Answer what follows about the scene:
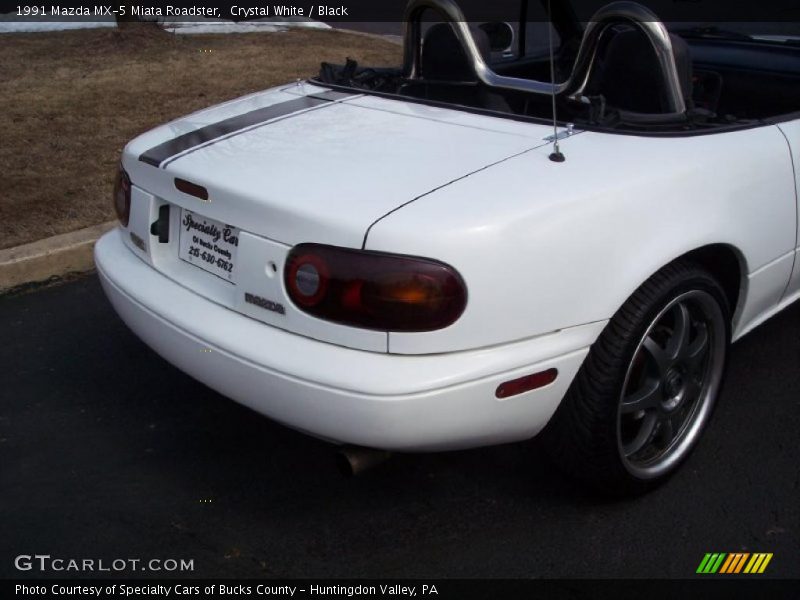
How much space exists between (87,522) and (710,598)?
73.0 inches

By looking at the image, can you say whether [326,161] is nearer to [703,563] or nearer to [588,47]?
[588,47]

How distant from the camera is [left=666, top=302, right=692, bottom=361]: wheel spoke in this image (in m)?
2.99

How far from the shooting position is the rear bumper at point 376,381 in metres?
2.39

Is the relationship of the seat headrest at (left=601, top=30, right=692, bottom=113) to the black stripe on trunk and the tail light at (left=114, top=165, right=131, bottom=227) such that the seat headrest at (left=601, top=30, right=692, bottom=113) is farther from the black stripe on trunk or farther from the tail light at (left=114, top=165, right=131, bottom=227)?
the tail light at (left=114, top=165, right=131, bottom=227)

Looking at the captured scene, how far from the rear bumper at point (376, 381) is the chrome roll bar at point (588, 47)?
0.94 metres

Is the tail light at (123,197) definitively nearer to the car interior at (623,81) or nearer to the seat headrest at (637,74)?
the car interior at (623,81)

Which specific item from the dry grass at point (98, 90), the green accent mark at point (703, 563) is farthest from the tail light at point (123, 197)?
the green accent mark at point (703, 563)

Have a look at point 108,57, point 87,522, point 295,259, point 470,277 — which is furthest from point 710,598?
point 108,57

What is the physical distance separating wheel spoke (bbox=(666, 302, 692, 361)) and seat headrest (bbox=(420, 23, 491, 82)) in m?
1.23

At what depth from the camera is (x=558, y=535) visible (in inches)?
114

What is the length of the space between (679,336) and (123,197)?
1.92 meters

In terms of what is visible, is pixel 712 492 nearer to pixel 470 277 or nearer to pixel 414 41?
pixel 470 277
